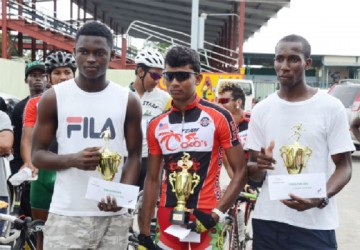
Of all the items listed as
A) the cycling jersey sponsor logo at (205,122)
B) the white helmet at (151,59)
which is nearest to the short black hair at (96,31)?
the cycling jersey sponsor logo at (205,122)

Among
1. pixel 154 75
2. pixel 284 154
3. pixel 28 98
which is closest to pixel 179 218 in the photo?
pixel 284 154

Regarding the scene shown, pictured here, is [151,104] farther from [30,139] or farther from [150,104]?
[30,139]

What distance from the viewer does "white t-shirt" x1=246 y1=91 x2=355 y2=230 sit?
3646 millimetres

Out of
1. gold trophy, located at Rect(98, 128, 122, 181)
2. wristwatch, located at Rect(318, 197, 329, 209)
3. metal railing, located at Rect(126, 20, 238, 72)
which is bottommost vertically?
wristwatch, located at Rect(318, 197, 329, 209)

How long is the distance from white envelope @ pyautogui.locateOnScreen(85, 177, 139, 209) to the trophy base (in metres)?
0.38

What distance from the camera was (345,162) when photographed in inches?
146

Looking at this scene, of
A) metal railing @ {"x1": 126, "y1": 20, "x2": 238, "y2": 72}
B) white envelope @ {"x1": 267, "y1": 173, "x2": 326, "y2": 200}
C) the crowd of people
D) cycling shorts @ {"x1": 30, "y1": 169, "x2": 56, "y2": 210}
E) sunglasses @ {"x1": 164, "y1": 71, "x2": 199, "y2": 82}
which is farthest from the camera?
metal railing @ {"x1": 126, "y1": 20, "x2": 238, "y2": 72}

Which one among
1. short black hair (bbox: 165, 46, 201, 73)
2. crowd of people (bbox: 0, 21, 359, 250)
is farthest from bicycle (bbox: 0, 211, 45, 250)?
short black hair (bbox: 165, 46, 201, 73)

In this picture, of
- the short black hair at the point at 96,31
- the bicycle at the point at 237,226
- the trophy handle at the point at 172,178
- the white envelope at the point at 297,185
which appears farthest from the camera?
the bicycle at the point at 237,226

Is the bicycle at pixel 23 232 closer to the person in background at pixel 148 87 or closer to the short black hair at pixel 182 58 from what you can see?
the short black hair at pixel 182 58

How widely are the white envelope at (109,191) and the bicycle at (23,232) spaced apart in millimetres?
1042

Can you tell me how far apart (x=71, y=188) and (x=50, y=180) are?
3.83 ft

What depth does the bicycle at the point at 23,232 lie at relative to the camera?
14.4ft

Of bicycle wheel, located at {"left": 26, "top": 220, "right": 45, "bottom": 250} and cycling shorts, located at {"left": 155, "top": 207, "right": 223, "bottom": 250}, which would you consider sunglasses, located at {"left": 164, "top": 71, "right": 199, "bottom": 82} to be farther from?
bicycle wheel, located at {"left": 26, "top": 220, "right": 45, "bottom": 250}
